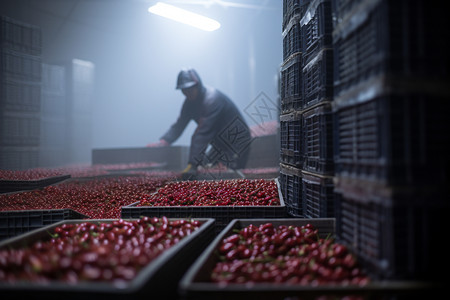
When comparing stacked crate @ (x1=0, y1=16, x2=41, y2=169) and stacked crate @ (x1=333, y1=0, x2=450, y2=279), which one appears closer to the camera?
stacked crate @ (x1=333, y1=0, x2=450, y2=279)

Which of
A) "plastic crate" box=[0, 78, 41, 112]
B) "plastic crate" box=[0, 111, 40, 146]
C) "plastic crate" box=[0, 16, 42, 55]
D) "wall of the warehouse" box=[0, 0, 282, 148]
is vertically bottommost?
"plastic crate" box=[0, 111, 40, 146]

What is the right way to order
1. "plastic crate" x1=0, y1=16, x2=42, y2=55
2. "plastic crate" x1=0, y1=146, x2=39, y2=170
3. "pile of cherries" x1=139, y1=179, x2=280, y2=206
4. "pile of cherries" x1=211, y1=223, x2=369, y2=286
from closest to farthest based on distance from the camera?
1. "pile of cherries" x1=211, y1=223, x2=369, y2=286
2. "pile of cherries" x1=139, y1=179, x2=280, y2=206
3. "plastic crate" x1=0, y1=146, x2=39, y2=170
4. "plastic crate" x1=0, y1=16, x2=42, y2=55

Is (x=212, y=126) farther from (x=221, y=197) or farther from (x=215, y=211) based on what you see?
(x=215, y=211)

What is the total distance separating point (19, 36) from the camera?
194 inches

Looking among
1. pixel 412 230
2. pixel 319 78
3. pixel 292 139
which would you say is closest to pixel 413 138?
pixel 412 230

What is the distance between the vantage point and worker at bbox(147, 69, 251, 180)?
705 cm

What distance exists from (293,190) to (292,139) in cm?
48

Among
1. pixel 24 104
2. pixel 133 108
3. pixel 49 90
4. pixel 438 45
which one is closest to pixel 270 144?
pixel 24 104

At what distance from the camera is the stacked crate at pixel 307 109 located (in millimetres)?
2246

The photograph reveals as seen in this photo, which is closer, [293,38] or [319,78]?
[319,78]

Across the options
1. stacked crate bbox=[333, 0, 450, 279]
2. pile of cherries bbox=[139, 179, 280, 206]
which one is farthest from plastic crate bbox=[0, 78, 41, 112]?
stacked crate bbox=[333, 0, 450, 279]

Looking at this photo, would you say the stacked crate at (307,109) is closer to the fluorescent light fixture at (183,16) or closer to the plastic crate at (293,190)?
the plastic crate at (293,190)

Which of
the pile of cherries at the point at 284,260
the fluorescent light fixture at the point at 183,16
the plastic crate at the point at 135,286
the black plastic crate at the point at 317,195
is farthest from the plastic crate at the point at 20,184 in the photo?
the fluorescent light fixture at the point at 183,16

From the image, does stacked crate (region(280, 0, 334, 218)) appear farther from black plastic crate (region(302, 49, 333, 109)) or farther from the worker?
the worker
